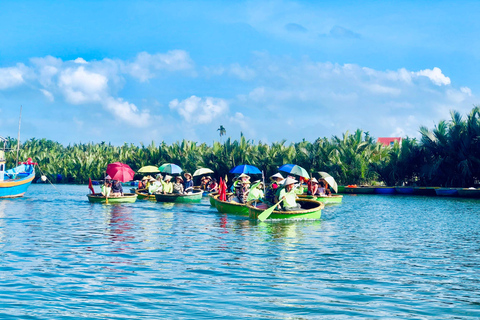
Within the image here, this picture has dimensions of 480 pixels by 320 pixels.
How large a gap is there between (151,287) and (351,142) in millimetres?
47398

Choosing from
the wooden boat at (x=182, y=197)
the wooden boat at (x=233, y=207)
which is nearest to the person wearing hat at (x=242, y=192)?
the wooden boat at (x=233, y=207)

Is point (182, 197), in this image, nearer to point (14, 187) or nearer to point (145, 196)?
point (145, 196)

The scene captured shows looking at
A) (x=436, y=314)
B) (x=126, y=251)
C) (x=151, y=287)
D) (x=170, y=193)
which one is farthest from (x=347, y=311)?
(x=170, y=193)

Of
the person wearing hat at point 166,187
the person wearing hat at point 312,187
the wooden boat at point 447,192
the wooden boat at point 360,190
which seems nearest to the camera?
the person wearing hat at point 312,187

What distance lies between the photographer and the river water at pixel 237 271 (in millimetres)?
9297

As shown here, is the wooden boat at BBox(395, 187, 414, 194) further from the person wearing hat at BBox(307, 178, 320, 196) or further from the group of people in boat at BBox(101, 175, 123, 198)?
the group of people in boat at BBox(101, 175, 123, 198)

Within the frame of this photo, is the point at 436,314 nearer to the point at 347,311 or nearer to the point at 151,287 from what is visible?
the point at 347,311

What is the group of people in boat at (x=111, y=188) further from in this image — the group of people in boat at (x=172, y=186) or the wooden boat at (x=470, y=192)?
the wooden boat at (x=470, y=192)

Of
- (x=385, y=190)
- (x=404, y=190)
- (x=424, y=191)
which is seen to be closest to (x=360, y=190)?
(x=385, y=190)

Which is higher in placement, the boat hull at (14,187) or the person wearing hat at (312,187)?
the person wearing hat at (312,187)

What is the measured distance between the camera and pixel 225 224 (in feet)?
75.6

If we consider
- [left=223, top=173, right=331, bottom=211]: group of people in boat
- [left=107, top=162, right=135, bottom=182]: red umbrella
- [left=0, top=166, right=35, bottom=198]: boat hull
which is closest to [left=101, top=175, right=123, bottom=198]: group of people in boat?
[left=107, top=162, right=135, bottom=182]: red umbrella

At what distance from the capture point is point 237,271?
1247 cm

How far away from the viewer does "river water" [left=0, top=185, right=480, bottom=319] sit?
9297 mm
